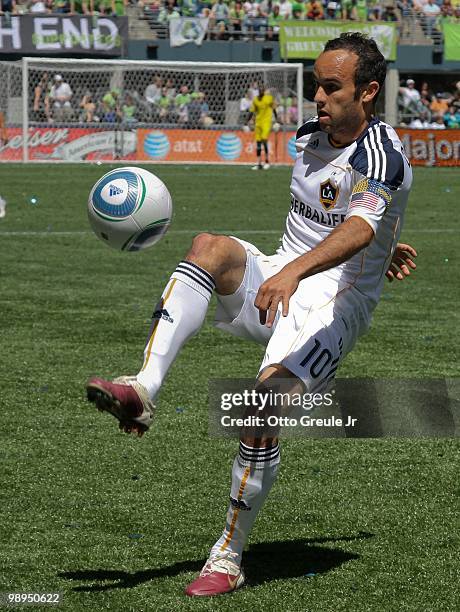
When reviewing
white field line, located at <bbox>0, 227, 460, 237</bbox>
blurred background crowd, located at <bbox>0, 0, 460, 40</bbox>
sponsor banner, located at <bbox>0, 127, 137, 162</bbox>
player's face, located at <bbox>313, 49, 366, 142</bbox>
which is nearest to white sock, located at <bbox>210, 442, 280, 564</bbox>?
player's face, located at <bbox>313, 49, 366, 142</bbox>

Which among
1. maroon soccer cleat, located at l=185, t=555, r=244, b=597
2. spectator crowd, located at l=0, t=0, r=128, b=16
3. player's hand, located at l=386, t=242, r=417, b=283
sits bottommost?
spectator crowd, located at l=0, t=0, r=128, b=16

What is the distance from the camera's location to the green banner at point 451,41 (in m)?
42.1

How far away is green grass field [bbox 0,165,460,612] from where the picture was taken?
399 centimetres

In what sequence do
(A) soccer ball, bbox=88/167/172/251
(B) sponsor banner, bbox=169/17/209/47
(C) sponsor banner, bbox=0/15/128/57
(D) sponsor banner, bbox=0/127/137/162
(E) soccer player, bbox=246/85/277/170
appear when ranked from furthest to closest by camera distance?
(B) sponsor banner, bbox=169/17/209/47 < (C) sponsor banner, bbox=0/15/128/57 < (D) sponsor banner, bbox=0/127/137/162 < (E) soccer player, bbox=246/85/277/170 < (A) soccer ball, bbox=88/167/172/251

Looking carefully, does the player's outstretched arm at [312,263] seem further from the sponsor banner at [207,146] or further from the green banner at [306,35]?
the green banner at [306,35]

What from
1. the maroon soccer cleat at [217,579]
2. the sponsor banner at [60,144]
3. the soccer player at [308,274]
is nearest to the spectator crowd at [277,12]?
the sponsor banner at [60,144]

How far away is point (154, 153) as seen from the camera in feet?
102

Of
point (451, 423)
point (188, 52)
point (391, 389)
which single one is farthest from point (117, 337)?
point (188, 52)

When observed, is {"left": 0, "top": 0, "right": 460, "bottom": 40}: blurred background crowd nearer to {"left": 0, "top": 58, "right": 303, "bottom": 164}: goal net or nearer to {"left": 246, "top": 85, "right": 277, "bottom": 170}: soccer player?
{"left": 0, "top": 58, "right": 303, "bottom": 164}: goal net

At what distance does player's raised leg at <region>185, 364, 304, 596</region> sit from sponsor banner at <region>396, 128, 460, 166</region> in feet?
90.8

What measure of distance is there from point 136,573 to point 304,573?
1.97 ft

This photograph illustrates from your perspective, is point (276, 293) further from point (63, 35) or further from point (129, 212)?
point (63, 35)

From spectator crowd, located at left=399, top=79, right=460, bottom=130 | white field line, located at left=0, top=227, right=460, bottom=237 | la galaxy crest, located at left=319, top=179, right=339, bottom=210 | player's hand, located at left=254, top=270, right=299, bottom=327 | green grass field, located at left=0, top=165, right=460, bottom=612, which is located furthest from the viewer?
spectator crowd, located at left=399, top=79, right=460, bottom=130

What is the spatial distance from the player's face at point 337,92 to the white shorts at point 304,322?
21.8 inches
